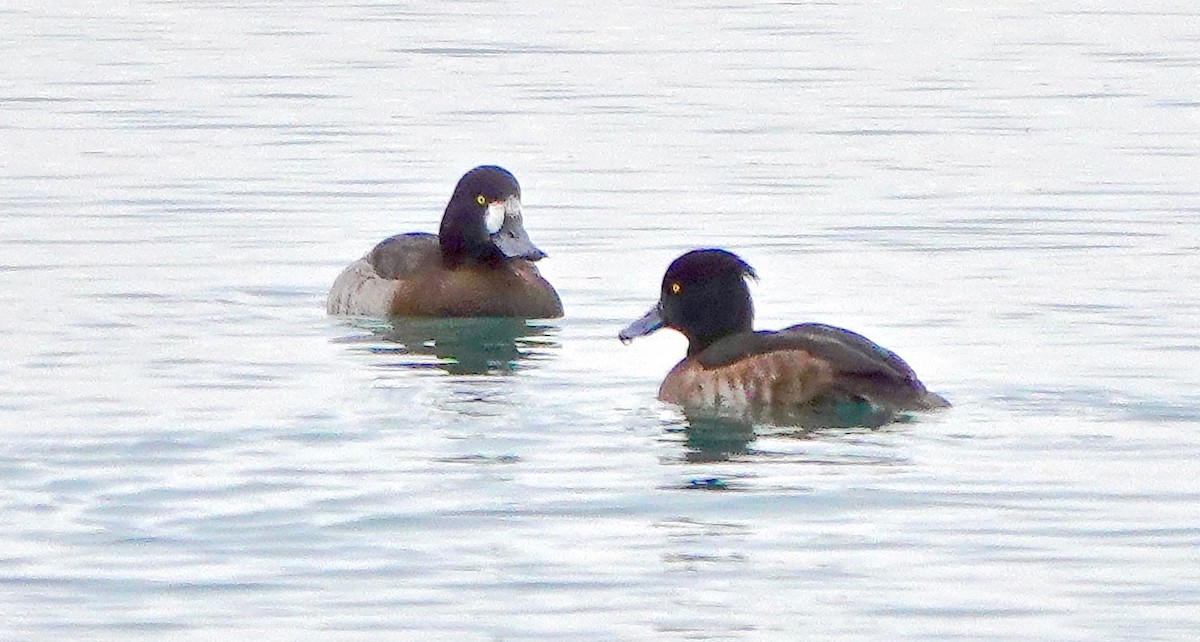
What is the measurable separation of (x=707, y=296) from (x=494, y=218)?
2721 mm

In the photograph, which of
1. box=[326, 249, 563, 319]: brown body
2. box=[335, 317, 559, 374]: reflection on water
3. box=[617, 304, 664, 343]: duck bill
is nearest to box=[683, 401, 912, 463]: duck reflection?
box=[617, 304, 664, 343]: duck bill

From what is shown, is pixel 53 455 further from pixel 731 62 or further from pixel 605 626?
pixel 731 62

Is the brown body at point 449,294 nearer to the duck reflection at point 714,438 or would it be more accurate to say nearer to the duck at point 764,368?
the duck at point 764,368

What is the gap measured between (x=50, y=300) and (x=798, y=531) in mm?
6180

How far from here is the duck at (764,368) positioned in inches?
424

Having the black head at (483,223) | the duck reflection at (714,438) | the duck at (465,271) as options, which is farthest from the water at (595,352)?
the black head at (483,223)

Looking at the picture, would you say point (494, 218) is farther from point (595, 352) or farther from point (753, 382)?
point (753, 382)

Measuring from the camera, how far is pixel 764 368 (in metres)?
11.0

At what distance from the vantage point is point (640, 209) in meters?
17.8

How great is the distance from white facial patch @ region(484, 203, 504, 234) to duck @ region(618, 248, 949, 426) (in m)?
2.55

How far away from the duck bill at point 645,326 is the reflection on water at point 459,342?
56 centimetres

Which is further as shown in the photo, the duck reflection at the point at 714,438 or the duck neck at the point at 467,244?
the duck neck at the point at 467,244

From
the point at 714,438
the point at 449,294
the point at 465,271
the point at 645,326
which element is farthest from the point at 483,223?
the point at 714,438

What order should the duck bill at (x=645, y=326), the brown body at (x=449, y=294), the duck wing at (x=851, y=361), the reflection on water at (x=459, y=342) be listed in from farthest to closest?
the brown body at (x=449, y=294)
the reflection on water at (x=459, y=342)
the duck bill at (x=645, y=326)
the duck wing at (x=851, y=361)
